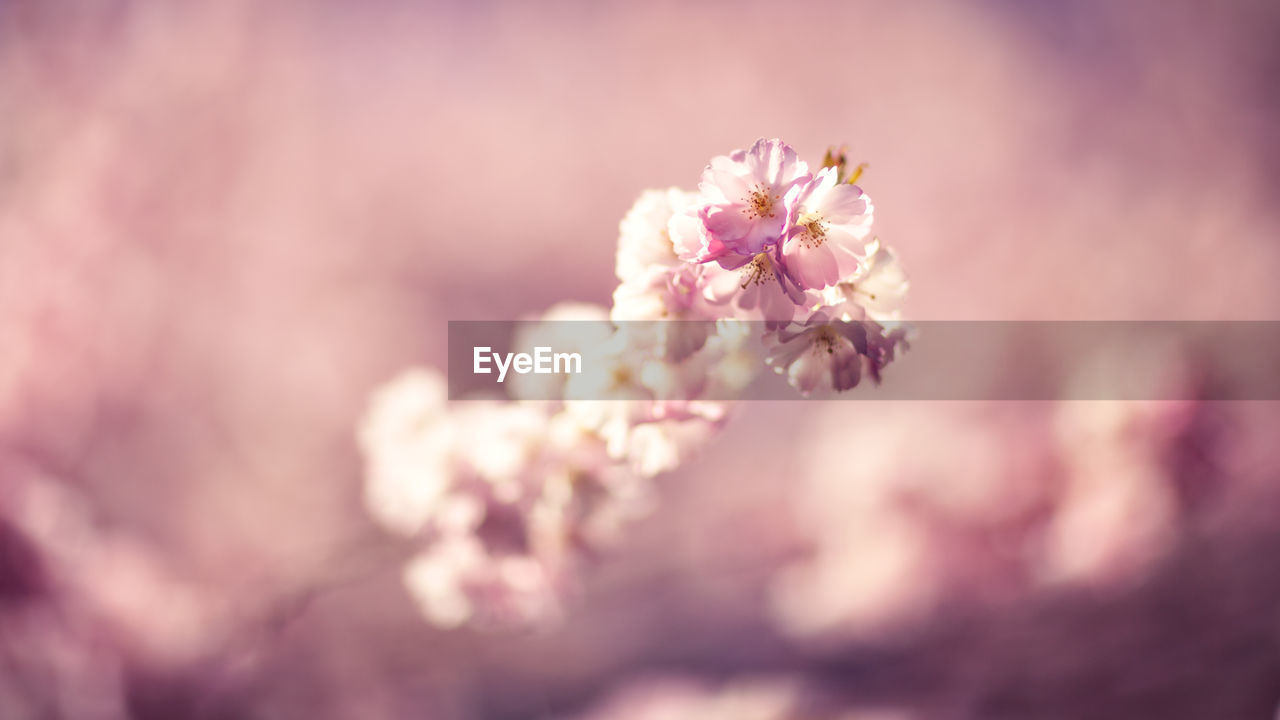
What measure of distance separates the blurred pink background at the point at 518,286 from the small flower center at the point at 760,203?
61 cm

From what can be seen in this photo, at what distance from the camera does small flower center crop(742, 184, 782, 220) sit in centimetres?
38

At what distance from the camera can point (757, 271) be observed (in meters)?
0.41

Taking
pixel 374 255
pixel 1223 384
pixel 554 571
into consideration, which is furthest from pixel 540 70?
pixel 1223 384

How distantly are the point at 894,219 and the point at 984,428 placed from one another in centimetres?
35

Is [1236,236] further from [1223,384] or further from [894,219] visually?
[894,219]

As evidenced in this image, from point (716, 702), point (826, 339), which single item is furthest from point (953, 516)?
point (826, 339)

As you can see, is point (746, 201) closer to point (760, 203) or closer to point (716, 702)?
point (760, 203)

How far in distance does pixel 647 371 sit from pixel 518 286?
58 cm

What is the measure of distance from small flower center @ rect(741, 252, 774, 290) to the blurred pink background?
1.97 feet

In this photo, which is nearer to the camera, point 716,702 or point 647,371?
point 647,371

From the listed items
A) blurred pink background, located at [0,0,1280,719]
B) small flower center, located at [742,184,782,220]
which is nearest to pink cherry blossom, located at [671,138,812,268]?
small flower center, located at [742,184,782,220]

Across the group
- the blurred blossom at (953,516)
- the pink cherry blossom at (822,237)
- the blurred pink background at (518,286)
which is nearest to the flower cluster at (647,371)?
the pink cherry blossom at (822,237)

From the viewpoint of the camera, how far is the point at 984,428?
99cm

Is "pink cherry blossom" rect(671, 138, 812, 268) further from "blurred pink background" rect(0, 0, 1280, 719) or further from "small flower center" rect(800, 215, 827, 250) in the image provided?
"blurred pink background" rect(0, 0, 1280, 719)
